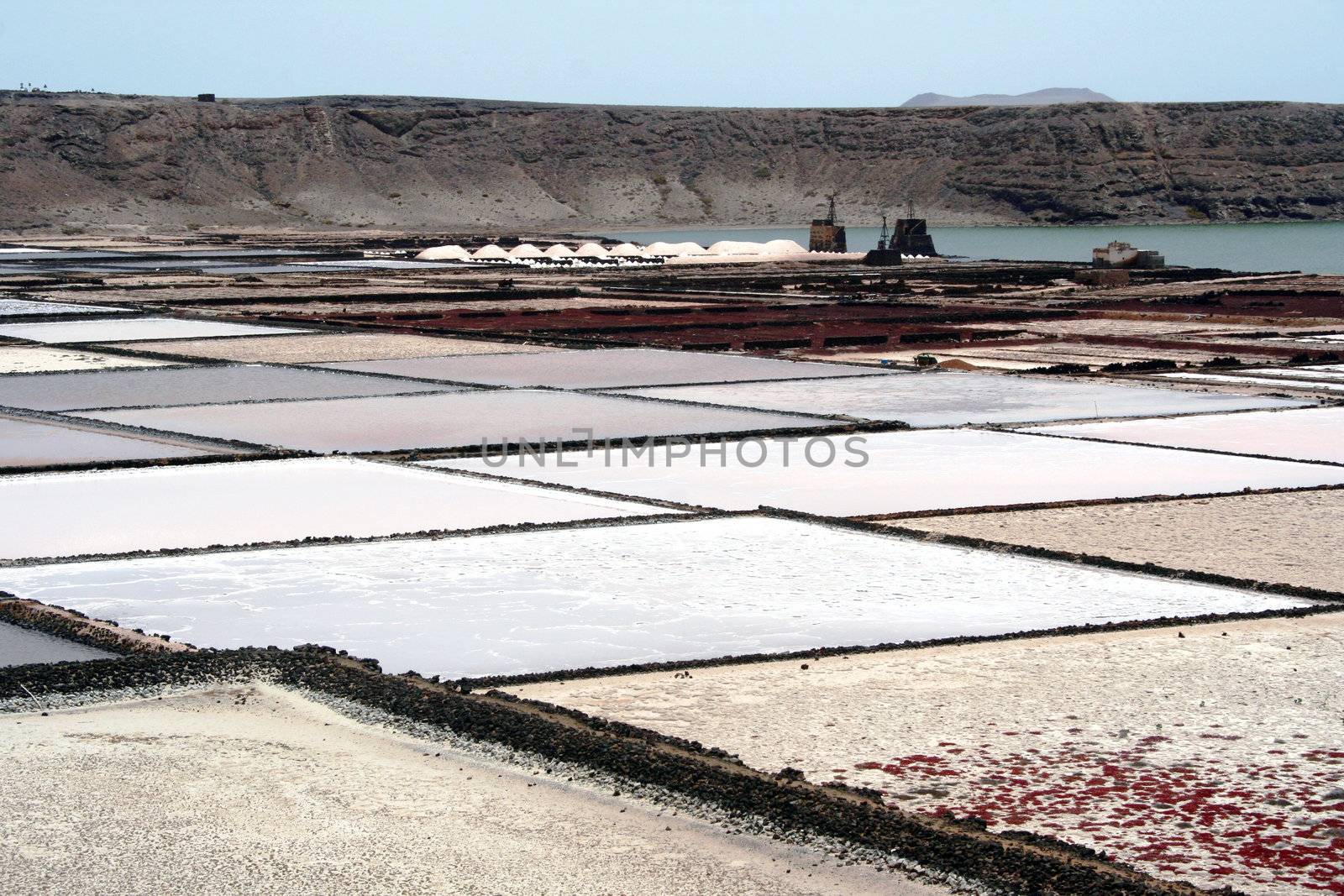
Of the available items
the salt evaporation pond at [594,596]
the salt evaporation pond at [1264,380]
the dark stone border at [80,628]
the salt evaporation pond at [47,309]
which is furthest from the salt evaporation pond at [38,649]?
the salt evaporation pond at [47,309]

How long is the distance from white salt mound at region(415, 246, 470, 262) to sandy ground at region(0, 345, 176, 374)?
3292 cm

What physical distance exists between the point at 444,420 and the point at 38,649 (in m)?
8.23

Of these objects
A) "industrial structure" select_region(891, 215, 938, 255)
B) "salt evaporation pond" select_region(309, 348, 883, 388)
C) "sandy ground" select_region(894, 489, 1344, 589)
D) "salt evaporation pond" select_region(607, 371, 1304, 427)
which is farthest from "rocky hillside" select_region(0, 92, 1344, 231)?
"sandy ground" select_region(894, 489, 1344, 589)

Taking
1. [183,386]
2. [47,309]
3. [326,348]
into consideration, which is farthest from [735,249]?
[183,386]

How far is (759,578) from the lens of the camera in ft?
29.5

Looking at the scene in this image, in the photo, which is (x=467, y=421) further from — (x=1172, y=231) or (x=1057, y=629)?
(x=1172, y=231)

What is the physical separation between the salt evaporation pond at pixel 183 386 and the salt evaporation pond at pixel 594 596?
317 inches

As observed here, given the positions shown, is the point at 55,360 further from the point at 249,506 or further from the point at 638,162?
the point at 638,162

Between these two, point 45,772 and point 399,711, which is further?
point 399,711

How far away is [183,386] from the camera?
18.8m

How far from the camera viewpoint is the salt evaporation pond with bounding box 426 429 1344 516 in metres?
11.5

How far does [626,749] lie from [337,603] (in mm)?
2639

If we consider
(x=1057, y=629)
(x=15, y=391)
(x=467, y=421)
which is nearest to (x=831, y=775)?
(x=1057, y=629)

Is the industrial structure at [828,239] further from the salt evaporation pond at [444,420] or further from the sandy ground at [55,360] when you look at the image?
the salt evaporation pond at [444,420]
